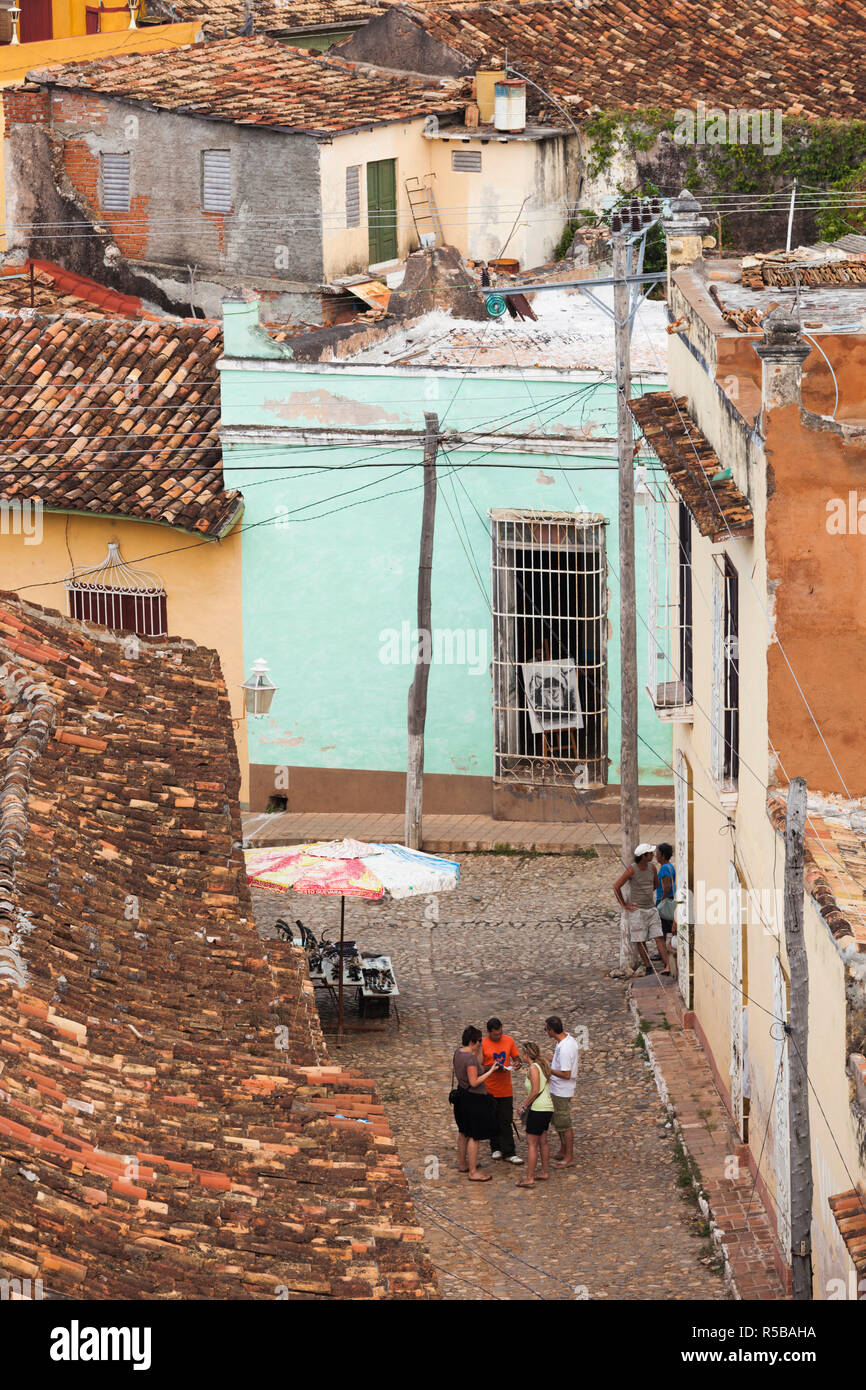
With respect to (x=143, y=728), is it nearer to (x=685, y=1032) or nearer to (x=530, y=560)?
(x=685, y=1032)

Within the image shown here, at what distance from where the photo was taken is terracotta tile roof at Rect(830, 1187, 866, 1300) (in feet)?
33.0

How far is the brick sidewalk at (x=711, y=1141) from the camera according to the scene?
14.3 meters

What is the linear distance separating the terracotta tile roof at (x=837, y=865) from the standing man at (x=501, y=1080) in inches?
135

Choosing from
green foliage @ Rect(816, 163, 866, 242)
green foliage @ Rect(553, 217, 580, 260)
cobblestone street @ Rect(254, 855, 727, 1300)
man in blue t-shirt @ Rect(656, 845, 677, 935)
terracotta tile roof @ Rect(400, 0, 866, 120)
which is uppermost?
terracotta tile roof @ Rect(400, 0, 866, 120)

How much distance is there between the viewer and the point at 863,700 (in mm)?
14172

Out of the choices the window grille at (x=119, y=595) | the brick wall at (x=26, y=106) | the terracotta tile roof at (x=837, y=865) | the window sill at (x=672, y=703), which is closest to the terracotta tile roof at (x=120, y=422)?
the window grille at (x=119, y=595)

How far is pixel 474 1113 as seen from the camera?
16.2 metres

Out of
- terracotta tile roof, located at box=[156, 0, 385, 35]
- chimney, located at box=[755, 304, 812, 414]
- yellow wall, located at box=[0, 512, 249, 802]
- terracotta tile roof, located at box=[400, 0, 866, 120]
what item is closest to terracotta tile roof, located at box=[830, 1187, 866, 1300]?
chimney, located at box=[755, 304, 812, 414]

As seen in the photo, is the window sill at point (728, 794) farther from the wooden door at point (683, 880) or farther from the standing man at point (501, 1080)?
the standing man at point (501, 1080)

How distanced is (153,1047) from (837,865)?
4.19m

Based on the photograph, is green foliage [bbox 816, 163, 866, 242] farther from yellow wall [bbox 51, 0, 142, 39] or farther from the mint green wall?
yellow wall [bbox 51, 0, 142, 39]

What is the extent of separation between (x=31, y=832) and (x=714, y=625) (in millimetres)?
5661

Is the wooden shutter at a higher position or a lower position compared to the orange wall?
higher

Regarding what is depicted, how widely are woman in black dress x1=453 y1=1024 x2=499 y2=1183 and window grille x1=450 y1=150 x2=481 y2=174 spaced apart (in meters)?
18.5
